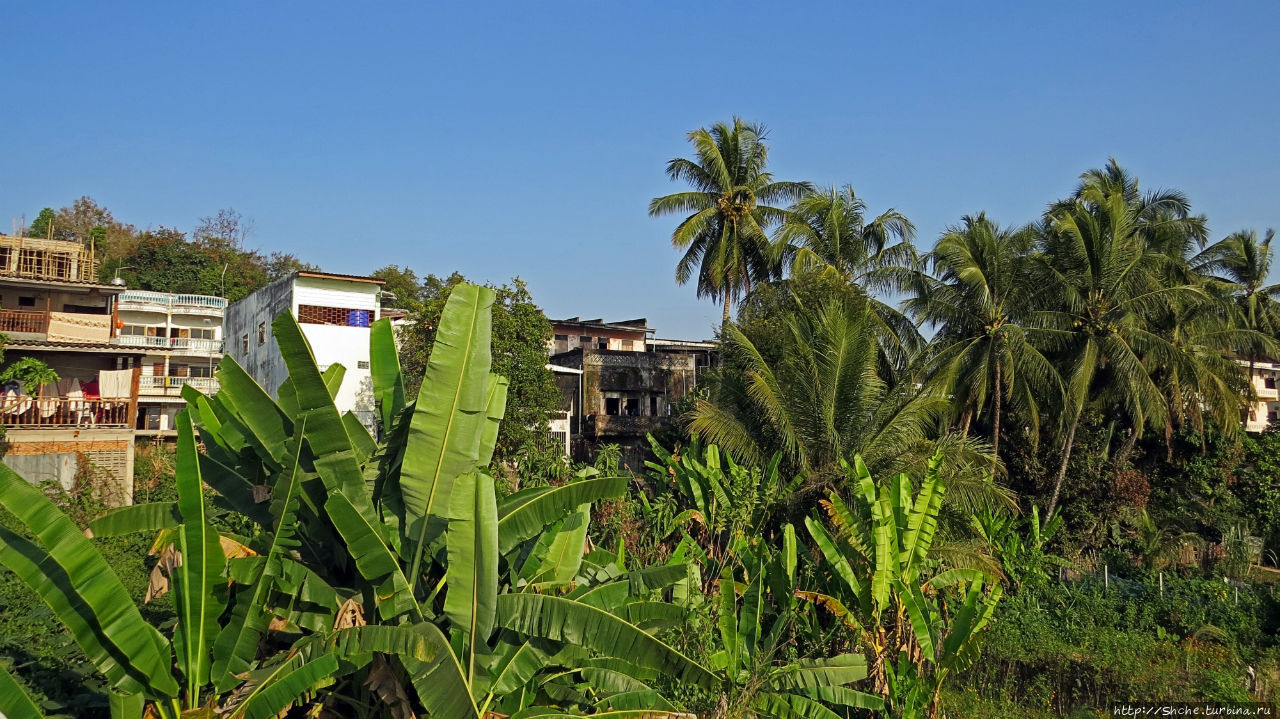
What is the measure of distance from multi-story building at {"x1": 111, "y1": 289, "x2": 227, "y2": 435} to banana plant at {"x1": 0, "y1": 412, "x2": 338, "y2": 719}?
81.8 feet

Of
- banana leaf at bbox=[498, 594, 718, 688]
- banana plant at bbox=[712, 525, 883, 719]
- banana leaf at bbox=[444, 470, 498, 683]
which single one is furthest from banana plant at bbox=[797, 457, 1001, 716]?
banana leaf at bbox=[444, 470, 498, 683]

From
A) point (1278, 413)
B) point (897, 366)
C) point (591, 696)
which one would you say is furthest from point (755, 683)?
point (1278, 413)

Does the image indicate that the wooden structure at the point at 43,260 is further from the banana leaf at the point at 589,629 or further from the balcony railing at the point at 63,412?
the banana leaf at the point at 589,629

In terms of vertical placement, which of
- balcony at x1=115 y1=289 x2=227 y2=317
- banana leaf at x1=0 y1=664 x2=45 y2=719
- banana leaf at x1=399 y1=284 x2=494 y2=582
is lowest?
banana leaf at x1=0 y1=664 x2=45 y2=719

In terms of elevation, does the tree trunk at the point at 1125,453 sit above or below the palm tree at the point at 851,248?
below

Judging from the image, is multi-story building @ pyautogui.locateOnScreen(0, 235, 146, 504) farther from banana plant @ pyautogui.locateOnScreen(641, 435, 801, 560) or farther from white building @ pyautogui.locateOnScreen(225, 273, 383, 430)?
banana plant @ pyautogui.locateOnScreen(641, 435, 801, 560)

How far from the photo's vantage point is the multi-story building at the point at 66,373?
56.3ft

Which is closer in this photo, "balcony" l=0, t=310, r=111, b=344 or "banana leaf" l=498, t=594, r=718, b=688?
"banana leaf" l=498, t=594, r=718, b=688

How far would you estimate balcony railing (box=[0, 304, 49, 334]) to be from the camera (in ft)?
68.6

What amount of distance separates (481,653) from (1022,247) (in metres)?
22.3

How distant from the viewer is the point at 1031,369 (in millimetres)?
21094

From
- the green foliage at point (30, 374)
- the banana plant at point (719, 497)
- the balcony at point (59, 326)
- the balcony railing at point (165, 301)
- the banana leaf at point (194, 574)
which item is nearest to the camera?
the banana leaf at point (194, 574)

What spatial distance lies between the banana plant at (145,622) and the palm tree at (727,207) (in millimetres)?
22029

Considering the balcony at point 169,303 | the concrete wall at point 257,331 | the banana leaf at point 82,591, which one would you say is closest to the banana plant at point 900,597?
the banana leaf at point 82,591
